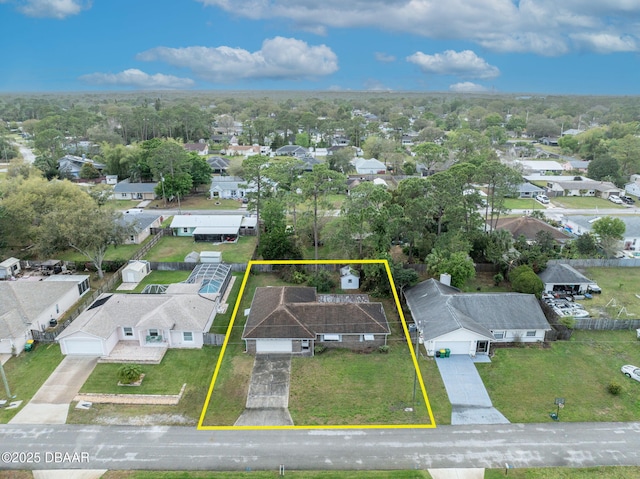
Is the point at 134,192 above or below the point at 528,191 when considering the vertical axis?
above

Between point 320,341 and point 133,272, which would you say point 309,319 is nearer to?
point 320,341

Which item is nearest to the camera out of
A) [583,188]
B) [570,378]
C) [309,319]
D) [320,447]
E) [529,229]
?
[320,447]

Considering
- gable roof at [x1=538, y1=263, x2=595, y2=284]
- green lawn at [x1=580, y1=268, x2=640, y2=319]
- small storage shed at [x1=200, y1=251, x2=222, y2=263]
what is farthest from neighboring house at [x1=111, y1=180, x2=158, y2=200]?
green lawn at [x1=580, y1=268, x2=640, y2=319]

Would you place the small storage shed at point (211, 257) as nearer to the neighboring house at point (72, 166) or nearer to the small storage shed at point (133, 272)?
the small storage shed at point (133, 272)

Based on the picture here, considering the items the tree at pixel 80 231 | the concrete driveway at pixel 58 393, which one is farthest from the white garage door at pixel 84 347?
the tree at pixel 80 231

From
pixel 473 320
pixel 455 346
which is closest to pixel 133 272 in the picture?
pixel 455 346
